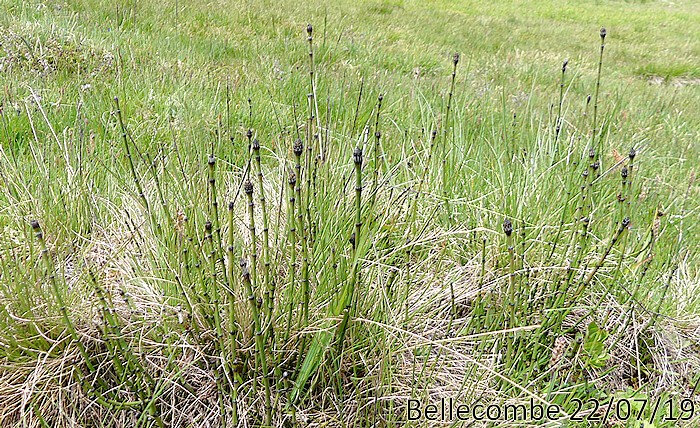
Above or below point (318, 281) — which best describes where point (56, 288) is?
above

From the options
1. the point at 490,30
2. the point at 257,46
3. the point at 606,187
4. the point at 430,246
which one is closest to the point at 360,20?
the point at 490,30

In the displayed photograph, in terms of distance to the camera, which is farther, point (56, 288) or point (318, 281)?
point (318, 281)

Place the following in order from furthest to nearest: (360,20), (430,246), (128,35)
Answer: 1. (360,20)
2. (128,35)
3. (430,246)

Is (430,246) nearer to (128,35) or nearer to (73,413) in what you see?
(73,413)

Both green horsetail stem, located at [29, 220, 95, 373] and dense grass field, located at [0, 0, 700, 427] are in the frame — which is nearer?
green horsetail stem, located at [29, 220, 95, 373]

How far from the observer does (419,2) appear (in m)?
15.3

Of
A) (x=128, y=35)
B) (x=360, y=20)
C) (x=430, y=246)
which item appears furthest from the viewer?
(x=360, y=20)

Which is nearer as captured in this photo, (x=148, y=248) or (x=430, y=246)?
(x=148, y=248)

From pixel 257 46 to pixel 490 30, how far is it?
301 inches

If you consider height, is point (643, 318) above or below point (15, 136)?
below

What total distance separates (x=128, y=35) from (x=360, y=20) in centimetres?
610

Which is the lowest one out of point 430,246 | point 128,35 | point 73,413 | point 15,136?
point 73,413

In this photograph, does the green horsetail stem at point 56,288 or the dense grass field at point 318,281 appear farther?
the dense grass field at point 318,281

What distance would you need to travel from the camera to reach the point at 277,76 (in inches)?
183
